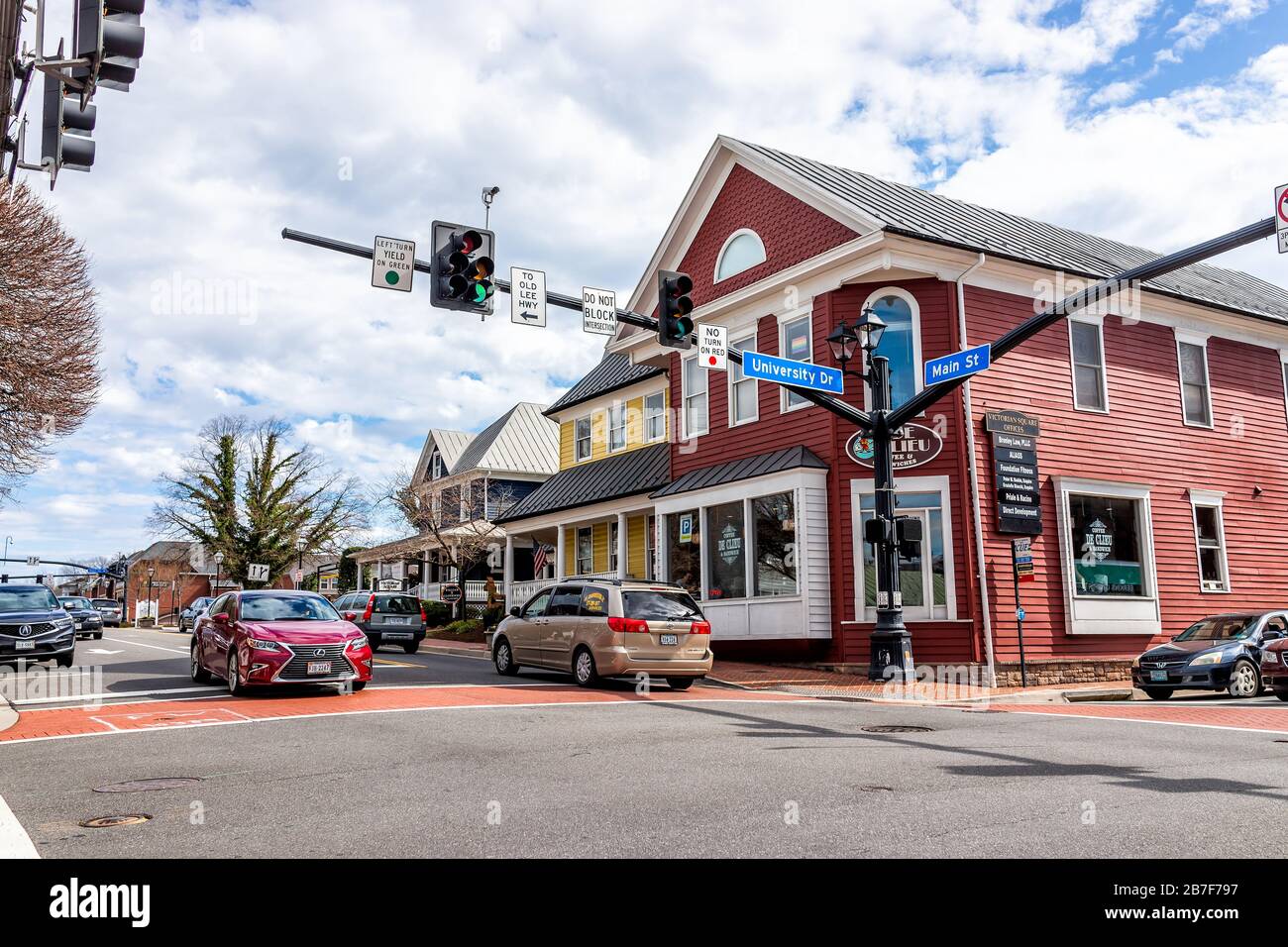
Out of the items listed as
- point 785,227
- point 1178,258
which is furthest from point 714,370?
point 1178,258

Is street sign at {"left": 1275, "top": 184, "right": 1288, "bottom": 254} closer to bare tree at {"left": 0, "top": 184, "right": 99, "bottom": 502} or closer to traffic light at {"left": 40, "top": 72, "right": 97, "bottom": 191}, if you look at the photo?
traffic light at {"left": 40, "top": 72, "right": 97, "bottom": 191}

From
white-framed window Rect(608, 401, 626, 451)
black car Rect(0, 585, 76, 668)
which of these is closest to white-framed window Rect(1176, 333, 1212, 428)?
white-framed window Rect(608, 401, 626, 451)

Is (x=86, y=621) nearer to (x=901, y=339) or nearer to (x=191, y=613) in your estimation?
(x=191, y=613)

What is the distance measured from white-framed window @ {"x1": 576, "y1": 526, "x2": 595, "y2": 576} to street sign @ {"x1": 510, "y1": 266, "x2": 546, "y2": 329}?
17773 mm

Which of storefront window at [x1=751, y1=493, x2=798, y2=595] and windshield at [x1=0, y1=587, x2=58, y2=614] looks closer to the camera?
storefront window at [x1=751, y1=493, x2=798, y2=595]

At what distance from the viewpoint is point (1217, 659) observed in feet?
55.1

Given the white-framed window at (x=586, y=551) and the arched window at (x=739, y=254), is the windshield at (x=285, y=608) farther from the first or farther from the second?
the white-framed window at (x=586, y=551)

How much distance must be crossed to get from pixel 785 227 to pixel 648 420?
897 centimetres

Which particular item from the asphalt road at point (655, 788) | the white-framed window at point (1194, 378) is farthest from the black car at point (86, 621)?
the white-framed window at point (1194, 378)

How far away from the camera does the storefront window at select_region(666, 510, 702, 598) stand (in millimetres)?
23891

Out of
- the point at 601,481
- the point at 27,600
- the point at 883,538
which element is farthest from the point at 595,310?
the point at 601,481

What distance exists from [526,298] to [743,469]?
30.3 ft
